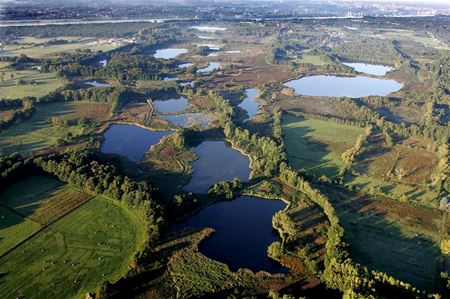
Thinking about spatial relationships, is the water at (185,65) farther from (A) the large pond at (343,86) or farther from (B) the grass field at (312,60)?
(B) the grass field at (312,60)

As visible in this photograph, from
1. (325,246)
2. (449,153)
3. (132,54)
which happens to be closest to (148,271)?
(325,246)

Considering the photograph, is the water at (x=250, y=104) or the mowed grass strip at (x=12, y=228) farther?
the water at (x=250, y=104)

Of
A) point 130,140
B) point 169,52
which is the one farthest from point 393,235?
point 169,52

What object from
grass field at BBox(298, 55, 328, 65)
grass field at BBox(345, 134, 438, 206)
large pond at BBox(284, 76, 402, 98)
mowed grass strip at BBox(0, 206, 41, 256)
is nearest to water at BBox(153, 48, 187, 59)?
grass field at BBox(298, 55, 328, 65)

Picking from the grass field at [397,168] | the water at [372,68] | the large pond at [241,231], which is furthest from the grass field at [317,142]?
the water at [372,68]

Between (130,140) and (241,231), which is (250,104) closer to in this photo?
(130,140)

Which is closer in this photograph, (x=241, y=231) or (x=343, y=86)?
(x=241, y=231)

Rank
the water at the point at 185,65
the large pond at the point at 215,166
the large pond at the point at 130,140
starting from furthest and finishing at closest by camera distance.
A: the water at the point at 185,65 → the large pond at the point at 130,140 → the large pond at the point at 215,166

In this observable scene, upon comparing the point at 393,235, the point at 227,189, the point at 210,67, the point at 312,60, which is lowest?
the point at 393,235
